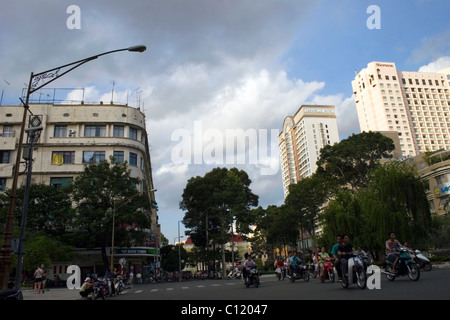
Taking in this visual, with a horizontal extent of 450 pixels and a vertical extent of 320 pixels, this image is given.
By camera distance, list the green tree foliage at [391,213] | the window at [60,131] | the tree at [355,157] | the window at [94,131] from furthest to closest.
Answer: the window at [94,131], the window at [60,131], the tree at [355,157], the green tree foliage at [391,213]

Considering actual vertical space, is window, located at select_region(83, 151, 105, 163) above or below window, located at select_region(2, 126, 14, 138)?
below

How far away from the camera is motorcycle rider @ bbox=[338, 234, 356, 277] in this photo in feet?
34.5

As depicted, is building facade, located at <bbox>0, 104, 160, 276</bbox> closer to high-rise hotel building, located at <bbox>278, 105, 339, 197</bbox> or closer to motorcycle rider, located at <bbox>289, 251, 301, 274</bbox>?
motorcycle rider, located at <bbox>289, 251, 301, 274</bbox>

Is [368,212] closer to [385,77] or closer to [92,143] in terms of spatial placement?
[92,143]

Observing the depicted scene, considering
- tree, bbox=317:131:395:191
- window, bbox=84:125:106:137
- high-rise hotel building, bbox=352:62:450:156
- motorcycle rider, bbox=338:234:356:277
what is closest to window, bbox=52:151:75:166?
window, bbox=84:125:106:137

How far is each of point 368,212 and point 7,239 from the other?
76.4ft

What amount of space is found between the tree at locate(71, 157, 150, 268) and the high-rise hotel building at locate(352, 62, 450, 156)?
109m

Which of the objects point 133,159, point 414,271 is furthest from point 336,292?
point 133,159

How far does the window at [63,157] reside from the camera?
45.8m

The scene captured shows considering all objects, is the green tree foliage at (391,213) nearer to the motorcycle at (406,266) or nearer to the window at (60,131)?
the motorcycle at (406,266)

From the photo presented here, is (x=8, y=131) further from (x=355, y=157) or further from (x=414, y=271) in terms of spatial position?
(x=414, y=271)

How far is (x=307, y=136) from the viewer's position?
433 feet

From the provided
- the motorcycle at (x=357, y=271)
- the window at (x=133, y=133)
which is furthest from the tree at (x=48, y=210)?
the motorcycle at (x=357, y=271)

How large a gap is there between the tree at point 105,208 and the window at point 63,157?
949 cm
